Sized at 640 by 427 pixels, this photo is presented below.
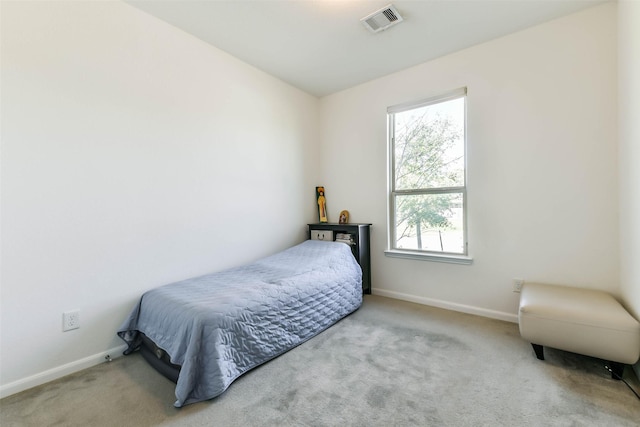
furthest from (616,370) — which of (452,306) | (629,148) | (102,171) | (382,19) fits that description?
(102,171)

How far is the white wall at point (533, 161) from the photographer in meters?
2.11

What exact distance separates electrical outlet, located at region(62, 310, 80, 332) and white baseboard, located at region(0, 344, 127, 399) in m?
0.24

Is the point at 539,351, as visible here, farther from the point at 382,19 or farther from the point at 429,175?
the point at 382,19

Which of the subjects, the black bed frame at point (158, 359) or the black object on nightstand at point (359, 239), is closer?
the black bed frame at point (158, 359)

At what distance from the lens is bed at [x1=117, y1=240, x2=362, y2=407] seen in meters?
1.53

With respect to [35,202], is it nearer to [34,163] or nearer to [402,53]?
[34,163]

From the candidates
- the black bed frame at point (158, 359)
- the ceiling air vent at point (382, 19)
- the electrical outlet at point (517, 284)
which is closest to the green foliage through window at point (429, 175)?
the electrical outlet at point (517, 284)

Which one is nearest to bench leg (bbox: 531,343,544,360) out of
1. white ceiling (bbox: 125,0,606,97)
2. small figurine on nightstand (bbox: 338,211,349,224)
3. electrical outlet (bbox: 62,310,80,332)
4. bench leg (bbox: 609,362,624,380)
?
bench leg (bbox: 609,362,624,380)

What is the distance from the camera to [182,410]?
4.72 feet

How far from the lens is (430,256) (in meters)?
2.86

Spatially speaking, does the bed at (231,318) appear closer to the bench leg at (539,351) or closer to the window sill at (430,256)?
the window sill at (430,256)

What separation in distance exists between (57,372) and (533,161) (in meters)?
3.92

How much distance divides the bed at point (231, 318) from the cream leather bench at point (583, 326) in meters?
1.45

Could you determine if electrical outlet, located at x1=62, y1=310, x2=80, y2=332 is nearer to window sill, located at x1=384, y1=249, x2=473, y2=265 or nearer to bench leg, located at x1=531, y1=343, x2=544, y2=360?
window sill, located at x1=384, y1=249, x2=473, y2=265
